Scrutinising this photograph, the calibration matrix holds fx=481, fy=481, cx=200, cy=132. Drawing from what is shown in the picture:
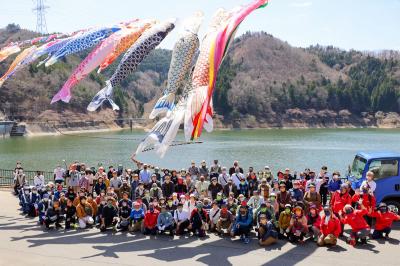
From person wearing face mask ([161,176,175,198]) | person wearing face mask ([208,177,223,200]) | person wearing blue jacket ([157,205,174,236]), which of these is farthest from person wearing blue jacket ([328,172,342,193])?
person wearing blue jacket ([157,205,174,236])

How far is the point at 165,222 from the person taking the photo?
38.6 feet

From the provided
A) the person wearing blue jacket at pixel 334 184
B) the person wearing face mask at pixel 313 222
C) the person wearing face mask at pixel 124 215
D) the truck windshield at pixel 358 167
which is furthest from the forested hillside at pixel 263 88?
the person wearing face mask at pixel 313 222

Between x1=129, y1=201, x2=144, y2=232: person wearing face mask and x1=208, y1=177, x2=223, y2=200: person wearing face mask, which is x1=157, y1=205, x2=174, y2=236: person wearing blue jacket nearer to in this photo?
x1=129, y1=201, x2=144, y2=232: person wearing face mask

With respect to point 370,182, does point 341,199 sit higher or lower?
lower

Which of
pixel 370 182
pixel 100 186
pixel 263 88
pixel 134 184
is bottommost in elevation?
pixel 100 186

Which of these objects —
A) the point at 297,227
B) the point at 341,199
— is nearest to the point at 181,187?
the point at 297,227

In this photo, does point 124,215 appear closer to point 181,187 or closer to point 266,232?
point 181,187

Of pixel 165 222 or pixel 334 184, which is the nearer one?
pixel 165 222

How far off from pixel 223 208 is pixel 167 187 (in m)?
2.65

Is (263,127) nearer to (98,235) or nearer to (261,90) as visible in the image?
(261,90)

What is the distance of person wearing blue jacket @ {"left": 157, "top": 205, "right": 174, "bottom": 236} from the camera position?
1173 cm

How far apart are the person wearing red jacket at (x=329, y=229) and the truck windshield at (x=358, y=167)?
243 cm

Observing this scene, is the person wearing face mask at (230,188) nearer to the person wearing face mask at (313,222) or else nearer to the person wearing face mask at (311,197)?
the person wearing face mask at (311,197)

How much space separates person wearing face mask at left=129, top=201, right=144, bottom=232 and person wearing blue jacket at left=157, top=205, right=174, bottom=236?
0.58 m
